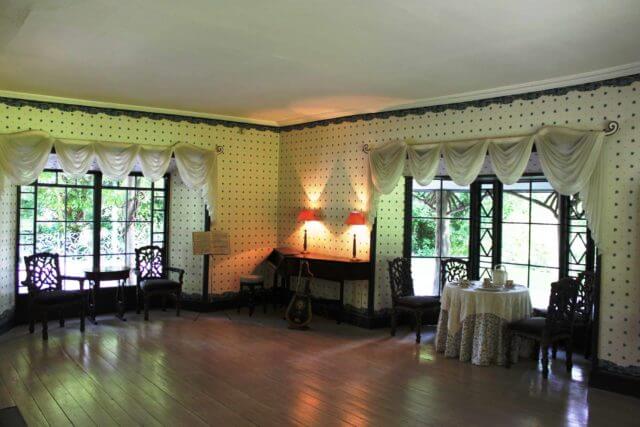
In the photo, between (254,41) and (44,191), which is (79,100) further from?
(254,41)

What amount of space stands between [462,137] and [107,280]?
5.48 metres

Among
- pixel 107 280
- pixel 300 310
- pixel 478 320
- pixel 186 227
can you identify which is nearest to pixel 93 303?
pixel 107 280

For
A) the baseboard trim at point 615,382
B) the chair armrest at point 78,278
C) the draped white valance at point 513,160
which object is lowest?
the baseboard trim at point 615,382

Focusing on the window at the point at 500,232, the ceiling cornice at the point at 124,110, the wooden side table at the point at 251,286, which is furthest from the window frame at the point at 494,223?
the ceiling cornice at the point at 124,110

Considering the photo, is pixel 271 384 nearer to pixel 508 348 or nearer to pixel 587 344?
pixel 508 348

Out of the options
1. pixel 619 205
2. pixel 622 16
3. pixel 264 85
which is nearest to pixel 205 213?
pixel 264 85

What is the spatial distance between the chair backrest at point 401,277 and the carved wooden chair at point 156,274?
132 inches

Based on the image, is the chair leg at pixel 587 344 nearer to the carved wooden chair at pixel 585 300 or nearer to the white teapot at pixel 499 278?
the carved wooden chair at pixel 585 300

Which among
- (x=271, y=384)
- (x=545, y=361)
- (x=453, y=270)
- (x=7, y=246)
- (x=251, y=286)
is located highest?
(x=7, y=246)

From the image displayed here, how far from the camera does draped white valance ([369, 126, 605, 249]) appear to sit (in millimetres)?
5625

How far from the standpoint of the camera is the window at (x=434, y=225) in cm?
819

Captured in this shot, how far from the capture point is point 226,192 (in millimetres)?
8969

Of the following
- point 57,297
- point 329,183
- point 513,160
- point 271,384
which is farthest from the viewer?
point 329,183

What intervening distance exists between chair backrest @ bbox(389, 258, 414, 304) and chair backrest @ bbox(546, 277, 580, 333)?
A: 2.17 m
